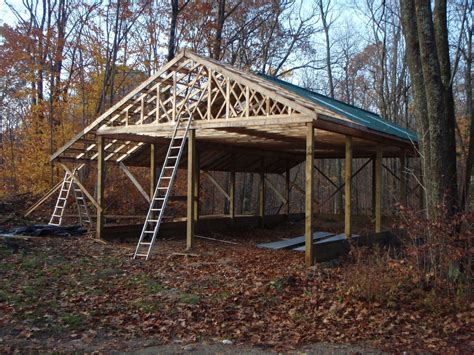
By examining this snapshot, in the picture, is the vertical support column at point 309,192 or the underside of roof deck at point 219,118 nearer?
the vertical support column at point 309,192

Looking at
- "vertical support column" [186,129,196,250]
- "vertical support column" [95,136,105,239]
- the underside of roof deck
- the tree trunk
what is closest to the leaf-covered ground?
"vertical support column" [186,129,196,250]

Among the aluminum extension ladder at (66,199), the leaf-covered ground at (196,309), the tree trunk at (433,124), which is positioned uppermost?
the tree trunk at (433,124)

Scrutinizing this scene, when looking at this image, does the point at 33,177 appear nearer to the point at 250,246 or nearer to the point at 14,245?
the point at 14,245

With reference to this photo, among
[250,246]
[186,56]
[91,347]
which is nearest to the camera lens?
[91,347]

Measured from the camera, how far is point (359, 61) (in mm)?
30781

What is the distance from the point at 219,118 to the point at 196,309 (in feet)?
19.2

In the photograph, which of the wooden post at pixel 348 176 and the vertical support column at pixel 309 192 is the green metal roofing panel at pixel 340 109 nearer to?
the wooden post at pixel 348 176

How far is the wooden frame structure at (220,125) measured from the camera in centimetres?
960

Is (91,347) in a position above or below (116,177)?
below

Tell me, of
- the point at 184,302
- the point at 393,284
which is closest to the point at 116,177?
the point at 184,302

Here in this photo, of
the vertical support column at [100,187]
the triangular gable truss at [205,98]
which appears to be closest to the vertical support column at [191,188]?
the triangular gable truss at [205,98]

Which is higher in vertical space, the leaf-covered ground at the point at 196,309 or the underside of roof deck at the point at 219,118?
the underside of roof deck at the point at 219,118

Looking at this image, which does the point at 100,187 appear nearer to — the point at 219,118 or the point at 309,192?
the point at 219,118

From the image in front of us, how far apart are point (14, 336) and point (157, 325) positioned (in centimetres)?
169
